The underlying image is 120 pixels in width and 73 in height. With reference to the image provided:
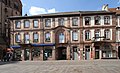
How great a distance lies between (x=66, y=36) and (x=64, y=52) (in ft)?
12.4

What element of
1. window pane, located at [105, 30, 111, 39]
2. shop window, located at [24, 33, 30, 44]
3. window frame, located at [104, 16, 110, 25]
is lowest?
shop window, located at [24, 33, 30, 44]

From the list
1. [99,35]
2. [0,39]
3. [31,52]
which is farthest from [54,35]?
[0,39]

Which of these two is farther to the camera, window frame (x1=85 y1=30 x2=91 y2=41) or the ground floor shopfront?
window frame (x1=85 y1=30 x2=91 y2=41)

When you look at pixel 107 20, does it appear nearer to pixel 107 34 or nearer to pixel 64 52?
pixel 107 34

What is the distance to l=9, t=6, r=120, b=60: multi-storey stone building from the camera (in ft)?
156

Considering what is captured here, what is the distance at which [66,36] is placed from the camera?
4925 centimetres

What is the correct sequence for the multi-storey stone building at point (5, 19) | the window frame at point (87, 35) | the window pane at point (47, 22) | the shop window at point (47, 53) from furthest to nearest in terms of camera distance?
the multi-storey stone building at point (5, 19) → the window pane at point (47, 22) → the shop window at point (47, 53) → the window frame at point (87, 35)

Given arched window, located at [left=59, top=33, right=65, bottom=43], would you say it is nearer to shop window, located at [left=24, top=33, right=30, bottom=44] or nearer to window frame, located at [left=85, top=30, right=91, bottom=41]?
window frame, located at [left=85, top=30, right=91, bottom=41]

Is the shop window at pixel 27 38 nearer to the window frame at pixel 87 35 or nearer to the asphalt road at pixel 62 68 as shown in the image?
the window frame at pixel 87 35

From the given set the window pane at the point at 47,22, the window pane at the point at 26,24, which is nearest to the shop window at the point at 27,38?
the window pane at the point at 26,24

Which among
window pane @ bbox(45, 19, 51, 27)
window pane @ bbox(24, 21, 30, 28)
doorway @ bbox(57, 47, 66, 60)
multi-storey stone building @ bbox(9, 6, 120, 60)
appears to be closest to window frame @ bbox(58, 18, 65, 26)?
multi-storey stone building @ bbox(9, 6, 120, 60)

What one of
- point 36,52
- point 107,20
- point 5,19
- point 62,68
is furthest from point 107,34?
point 5,19

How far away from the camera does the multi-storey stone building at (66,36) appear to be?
→ 47594 millimetres

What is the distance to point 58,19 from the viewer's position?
4972 cm
